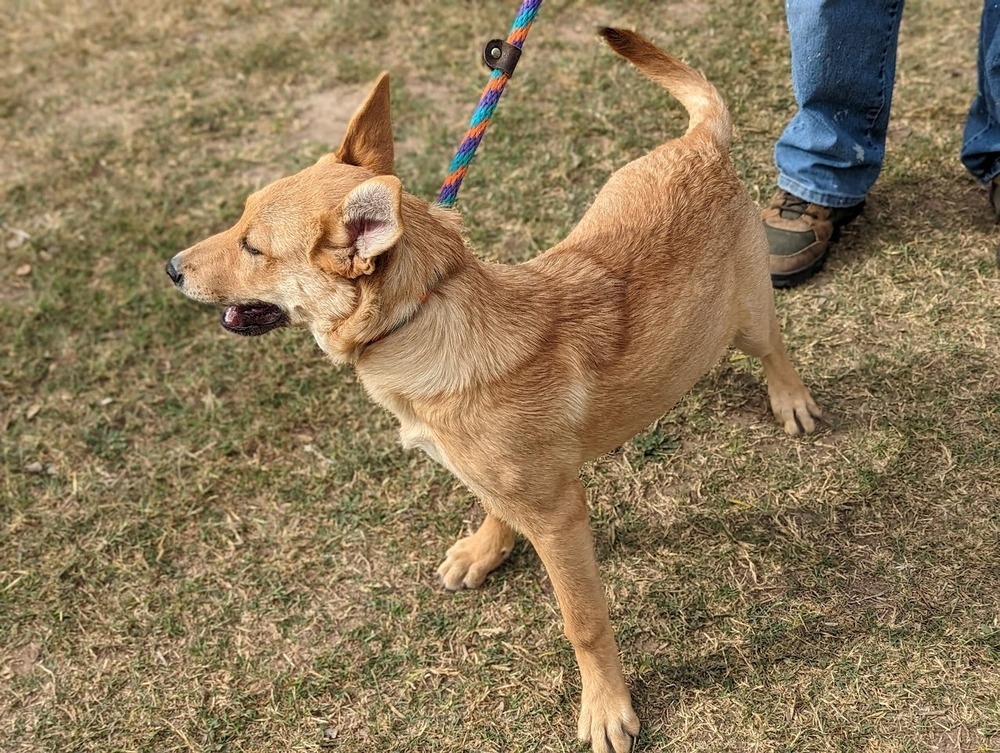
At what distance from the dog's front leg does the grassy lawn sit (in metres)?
0.15

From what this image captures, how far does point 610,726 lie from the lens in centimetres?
308

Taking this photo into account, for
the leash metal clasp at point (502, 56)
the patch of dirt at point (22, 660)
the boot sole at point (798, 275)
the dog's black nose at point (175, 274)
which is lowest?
the patch of dirt at point (22, 660)

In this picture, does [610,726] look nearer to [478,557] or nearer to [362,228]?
[478,557]

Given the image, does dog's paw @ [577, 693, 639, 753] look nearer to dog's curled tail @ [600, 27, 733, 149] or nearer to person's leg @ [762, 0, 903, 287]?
dog's curled tail @ [600, 27, 733, 149]

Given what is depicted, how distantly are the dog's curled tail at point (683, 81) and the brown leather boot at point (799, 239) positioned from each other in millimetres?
1160

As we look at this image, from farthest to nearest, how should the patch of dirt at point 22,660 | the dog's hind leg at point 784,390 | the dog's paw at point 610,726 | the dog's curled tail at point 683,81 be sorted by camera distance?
the dog's hind leg at point 784,390, the patch of dirt at point 22,660, the dog's curled tail at point 683,81, the dog's paw at point 610,726

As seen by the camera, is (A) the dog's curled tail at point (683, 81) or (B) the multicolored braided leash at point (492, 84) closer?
(B) the multicolored braided leash at point (492, 84)

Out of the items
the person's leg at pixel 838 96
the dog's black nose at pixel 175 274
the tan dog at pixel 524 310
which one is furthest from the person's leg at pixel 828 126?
the dog's black nose at pixel 175 274

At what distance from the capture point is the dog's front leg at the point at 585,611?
9.42 ft

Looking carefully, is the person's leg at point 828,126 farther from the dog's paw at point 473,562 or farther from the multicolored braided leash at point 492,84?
the dog's paw at point 473,562

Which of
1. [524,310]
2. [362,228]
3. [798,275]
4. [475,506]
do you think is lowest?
[475,506]

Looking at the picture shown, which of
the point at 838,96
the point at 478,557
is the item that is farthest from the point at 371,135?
the point at 838,96

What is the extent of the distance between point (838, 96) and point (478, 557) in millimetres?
2778

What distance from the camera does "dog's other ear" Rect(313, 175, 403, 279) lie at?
2328 millimetres
